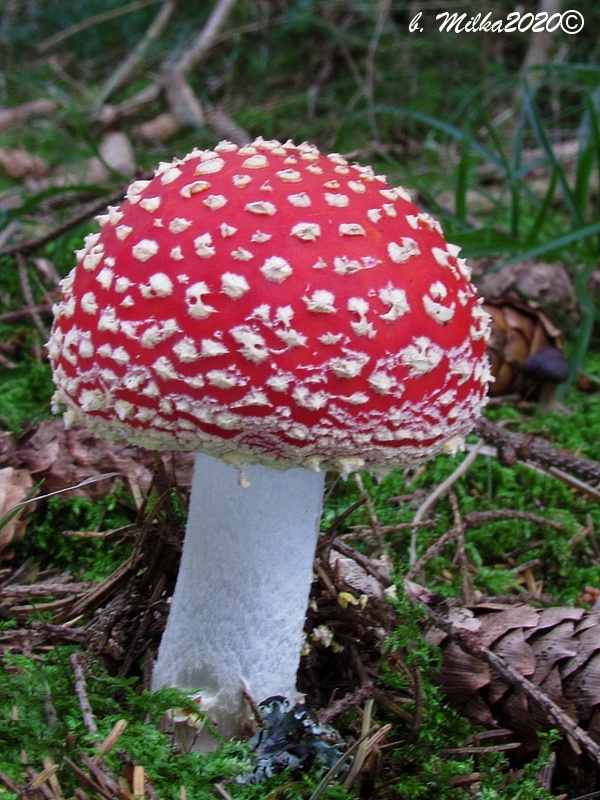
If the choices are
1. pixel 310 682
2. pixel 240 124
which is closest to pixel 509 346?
pixel 310 682

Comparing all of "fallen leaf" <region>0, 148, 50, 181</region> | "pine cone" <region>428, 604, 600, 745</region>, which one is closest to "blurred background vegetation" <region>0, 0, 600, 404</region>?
"fallen leaf" <region>0, 148, 50, 181</region>

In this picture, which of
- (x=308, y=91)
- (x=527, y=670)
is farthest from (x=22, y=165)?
(x=527, y=670)

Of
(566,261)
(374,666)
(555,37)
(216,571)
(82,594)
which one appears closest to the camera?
(216,571)

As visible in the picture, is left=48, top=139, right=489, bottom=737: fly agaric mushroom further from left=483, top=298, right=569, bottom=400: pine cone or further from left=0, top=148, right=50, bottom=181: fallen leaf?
left=0, top=148, right=50, bottom=181: fallen leaf

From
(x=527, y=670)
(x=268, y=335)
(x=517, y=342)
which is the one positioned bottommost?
(x=527, y=670)

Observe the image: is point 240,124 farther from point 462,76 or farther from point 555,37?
point 555,37

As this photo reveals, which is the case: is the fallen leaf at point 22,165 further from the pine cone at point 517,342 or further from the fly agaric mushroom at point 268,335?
the fly agaric mushroom at point 268,335

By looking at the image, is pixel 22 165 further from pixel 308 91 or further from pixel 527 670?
pixel 527 670
